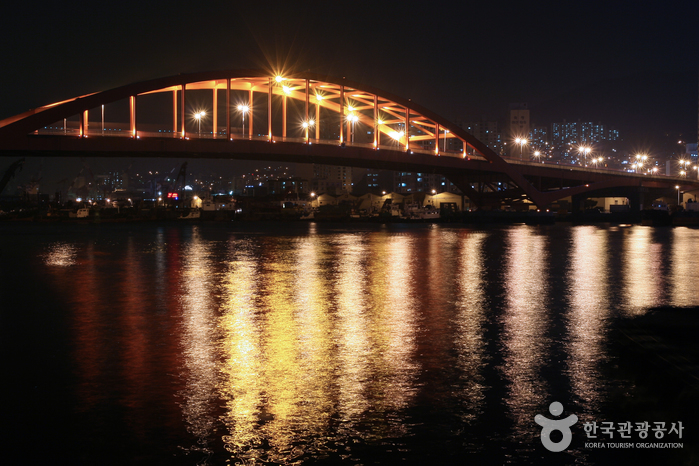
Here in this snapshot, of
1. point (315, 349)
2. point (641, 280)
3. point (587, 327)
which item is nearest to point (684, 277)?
point (641, 280)

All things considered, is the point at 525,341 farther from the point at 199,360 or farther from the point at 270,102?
the point at 270,102

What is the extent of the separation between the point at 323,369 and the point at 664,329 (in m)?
6.54

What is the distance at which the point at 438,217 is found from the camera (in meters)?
83.2

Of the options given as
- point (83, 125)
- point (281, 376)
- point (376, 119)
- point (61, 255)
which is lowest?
point (281, 376)

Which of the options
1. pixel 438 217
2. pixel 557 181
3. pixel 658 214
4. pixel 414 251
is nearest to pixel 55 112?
pixel 414 251

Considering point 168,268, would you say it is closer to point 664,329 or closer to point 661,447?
point 664,329

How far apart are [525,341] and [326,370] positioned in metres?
3.72

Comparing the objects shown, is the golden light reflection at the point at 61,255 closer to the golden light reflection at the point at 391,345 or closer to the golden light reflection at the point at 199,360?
the golden light reflection at the point at 199,360

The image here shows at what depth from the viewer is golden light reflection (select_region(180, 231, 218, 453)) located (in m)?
6.63

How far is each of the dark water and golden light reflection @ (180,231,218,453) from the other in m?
0.03

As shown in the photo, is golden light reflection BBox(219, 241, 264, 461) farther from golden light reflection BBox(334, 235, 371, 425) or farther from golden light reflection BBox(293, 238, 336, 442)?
golden light reflection BBox(334, 235, 371, 425)

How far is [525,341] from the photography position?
1049cm

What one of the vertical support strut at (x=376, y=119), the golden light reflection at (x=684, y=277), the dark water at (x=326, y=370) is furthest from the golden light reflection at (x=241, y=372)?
the vertical support strut at (x=376, y=119)

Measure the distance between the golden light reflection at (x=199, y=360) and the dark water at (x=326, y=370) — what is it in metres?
0.03
